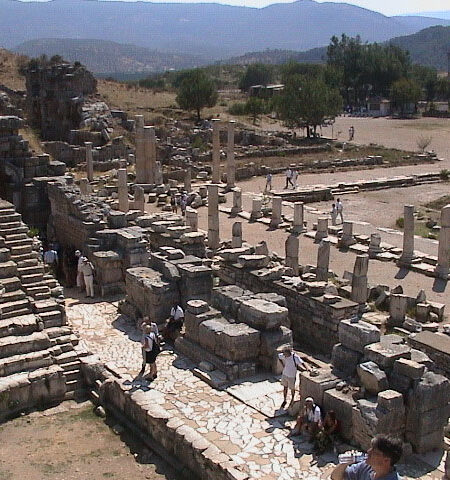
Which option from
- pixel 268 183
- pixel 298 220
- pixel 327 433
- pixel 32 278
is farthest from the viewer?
pixel 268 183

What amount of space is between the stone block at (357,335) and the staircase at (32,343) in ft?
16.9

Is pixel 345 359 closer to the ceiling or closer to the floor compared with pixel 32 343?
closer to the ceiling

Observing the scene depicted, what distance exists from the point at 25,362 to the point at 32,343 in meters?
0.52

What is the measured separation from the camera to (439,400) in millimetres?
10906

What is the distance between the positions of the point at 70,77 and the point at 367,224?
99.0 ft

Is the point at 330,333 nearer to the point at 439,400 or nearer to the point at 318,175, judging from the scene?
the point at 439,400

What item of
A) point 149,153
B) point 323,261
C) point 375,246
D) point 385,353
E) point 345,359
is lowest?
point 375,246

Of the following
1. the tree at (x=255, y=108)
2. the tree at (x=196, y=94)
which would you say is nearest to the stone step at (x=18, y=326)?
the tree at (x=196, y=94)

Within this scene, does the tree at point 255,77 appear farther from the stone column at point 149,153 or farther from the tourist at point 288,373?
the tourist at point 288,373

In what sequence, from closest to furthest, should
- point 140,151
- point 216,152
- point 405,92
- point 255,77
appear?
point 140,151 → point 216,152 → point 405,92 → point 255,77

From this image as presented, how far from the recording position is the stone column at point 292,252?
21.5 m

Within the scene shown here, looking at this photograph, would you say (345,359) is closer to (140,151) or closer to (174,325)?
(174,325)

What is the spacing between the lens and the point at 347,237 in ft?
84.4

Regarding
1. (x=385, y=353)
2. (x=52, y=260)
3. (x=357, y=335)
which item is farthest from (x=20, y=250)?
(x=385, y=353)
